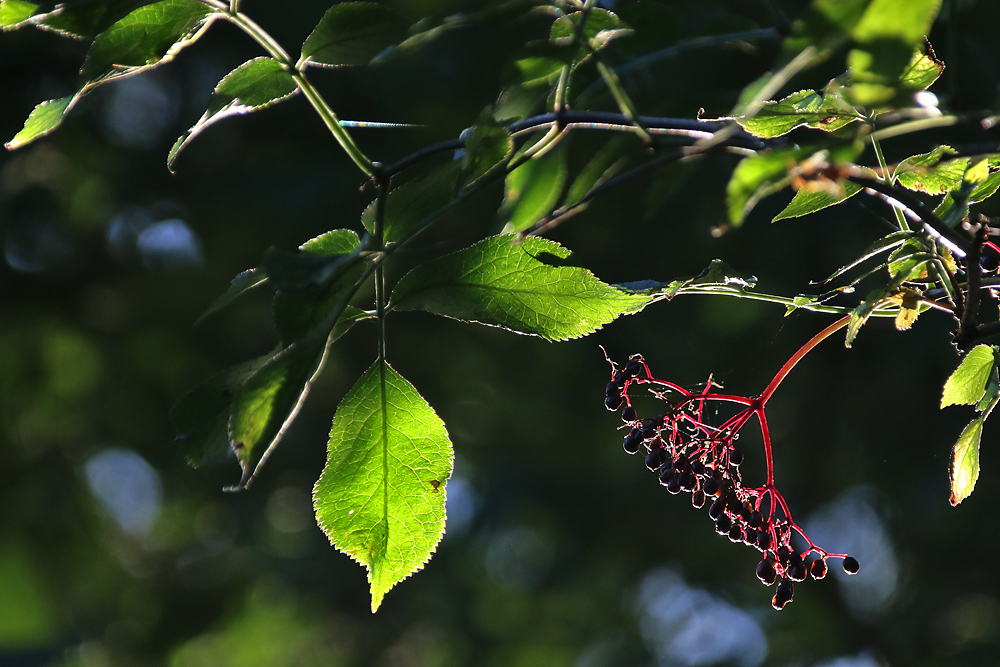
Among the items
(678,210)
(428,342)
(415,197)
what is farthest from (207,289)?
(415,197)

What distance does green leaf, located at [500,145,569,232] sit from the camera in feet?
1.77

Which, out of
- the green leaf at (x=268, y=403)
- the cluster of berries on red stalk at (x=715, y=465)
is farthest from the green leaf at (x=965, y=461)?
the green leaf at (x=268, y=403)

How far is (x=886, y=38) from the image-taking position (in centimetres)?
39

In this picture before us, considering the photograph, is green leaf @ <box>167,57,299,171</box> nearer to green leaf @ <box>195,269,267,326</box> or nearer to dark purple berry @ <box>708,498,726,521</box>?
green leaf @ <box>195,269,267,326</box>

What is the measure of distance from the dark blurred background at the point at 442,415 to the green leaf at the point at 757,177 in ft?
6.57

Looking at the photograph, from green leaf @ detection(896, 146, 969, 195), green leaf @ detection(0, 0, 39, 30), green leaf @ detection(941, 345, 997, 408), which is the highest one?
green leaf @ detection(0, 0, 39, 30)

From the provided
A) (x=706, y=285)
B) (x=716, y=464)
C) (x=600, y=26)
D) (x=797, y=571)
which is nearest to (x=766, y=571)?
(x=797, y=571)

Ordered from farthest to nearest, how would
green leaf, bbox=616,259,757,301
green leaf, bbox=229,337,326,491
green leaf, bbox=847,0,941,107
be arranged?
green leaf, bbox=616,259,757,301
green leaf, bbox=229,337,326,491
green leaf, bbox=847,0,941,107

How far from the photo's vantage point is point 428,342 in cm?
415

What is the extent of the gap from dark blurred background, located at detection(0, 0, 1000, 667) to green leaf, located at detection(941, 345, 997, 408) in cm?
164

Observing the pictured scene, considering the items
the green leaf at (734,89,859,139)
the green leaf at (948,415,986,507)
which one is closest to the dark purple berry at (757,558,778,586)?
the green leaf at (948,415,986,507)

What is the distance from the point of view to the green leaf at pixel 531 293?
756 millimetres

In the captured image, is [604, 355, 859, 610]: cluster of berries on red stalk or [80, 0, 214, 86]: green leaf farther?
[604, 355, 859, 610]: cluster of berries on red stalk

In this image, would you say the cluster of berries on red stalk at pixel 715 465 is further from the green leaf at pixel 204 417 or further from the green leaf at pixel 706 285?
the green leaf at pixel 204 417
